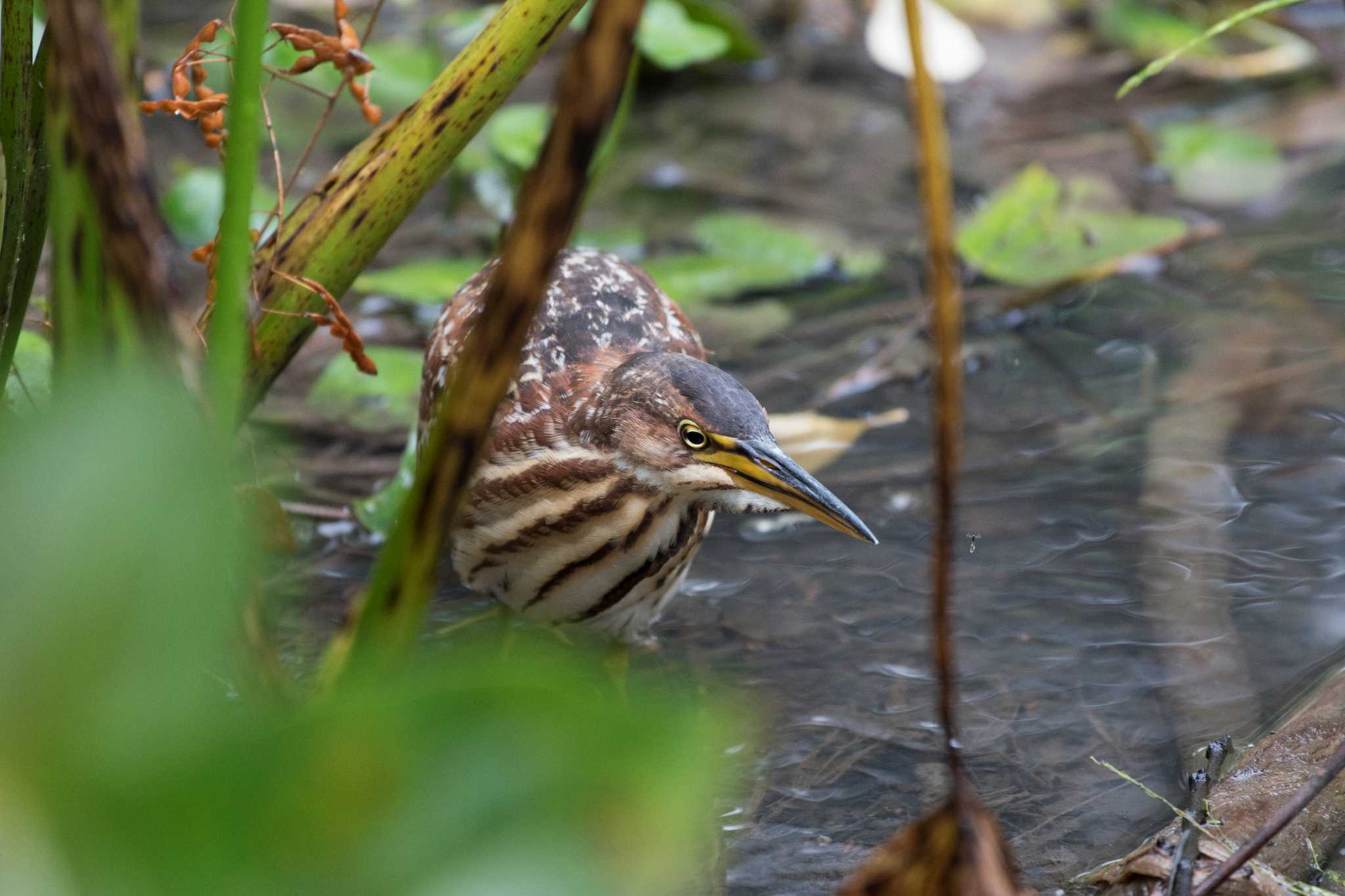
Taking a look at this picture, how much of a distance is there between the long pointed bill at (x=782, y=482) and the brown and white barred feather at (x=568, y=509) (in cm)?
20

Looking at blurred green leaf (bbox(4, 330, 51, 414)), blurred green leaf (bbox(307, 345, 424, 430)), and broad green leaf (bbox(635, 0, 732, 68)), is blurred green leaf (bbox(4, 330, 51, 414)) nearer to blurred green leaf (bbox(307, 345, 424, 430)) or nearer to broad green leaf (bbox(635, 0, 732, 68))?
blurred green leaf (bbox(307, 345, 424, 430))

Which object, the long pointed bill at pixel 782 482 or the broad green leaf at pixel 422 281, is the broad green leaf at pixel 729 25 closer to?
the broad green leaf at pixel 422 281

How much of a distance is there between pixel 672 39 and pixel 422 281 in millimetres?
1243

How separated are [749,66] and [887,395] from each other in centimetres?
277

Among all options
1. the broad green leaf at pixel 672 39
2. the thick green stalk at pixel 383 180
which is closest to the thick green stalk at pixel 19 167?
the thick green stalk at pixel 383 180

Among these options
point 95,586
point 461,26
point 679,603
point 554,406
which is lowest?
point 679,603

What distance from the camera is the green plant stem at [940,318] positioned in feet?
3.08

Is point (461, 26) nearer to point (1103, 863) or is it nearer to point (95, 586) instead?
point (1103, 863)

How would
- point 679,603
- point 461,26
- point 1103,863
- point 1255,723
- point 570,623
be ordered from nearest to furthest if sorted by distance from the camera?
point 1103,863 → point 1255,723 → point 570,623 → point 679,603 → point 461,26

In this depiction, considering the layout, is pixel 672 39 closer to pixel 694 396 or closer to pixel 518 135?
pixel 518 135

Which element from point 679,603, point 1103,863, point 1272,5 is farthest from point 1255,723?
point 1272,5

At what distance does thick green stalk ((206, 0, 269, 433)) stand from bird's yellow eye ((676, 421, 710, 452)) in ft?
5.15

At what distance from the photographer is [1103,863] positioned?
2.34 metres

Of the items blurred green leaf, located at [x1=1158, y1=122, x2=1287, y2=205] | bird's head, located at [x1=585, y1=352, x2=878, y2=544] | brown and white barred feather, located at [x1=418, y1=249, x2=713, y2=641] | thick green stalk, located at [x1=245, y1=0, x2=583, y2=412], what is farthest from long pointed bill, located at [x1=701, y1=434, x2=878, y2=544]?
blurred green leaf, located at [x1=1158, y1=122, x2=1287, y2=205]
